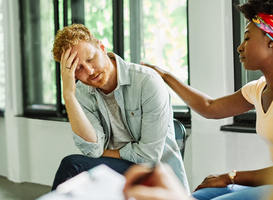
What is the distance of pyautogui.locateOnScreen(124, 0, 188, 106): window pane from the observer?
2.87 metres

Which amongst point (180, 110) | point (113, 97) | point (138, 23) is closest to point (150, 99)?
point (113, 97)

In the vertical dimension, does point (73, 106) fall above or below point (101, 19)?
below

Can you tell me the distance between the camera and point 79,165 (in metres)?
1.61

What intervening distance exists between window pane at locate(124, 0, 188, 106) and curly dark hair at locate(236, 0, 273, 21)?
1448mm

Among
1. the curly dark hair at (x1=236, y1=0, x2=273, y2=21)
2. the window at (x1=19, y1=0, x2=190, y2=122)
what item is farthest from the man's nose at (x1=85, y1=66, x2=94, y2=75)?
the window at (x1=19, y1=0, x2=190, y2=122)

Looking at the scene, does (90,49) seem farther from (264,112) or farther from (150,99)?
(264,112)

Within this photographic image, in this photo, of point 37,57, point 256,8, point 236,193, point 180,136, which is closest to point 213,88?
point 180,136

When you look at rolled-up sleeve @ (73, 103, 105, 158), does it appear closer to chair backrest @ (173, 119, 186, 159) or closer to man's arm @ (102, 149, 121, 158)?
man's arm @ (102, 149, 121, 158)

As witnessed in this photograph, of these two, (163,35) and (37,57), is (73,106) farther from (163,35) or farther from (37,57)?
(37,57)

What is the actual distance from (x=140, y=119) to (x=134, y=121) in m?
0.03

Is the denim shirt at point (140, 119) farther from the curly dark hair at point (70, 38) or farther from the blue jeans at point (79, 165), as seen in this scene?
the curly dark hair at point (70, 38)

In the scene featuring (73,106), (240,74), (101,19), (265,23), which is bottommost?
(73,106)

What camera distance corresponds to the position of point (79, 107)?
1.81 metres

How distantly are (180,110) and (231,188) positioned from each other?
1569 mm
